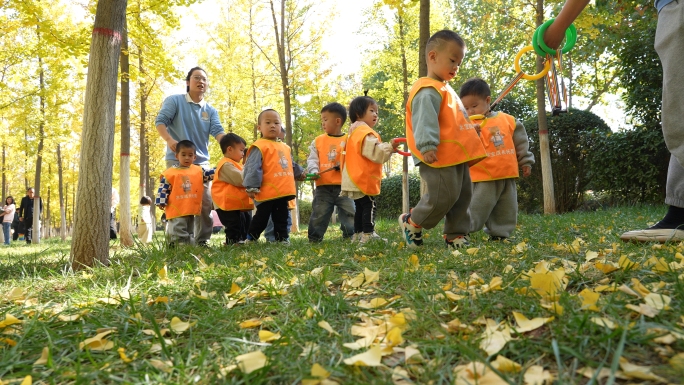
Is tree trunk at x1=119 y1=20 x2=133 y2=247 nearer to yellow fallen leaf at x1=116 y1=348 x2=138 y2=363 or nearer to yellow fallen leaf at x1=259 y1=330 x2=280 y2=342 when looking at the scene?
yellow fallen leaf at x1=116 y1=348 x2=138 y2=363

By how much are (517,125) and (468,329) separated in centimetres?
366

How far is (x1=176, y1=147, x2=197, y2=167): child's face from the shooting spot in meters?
5.16

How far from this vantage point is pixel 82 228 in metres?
3.43

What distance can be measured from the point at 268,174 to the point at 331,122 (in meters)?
1.11

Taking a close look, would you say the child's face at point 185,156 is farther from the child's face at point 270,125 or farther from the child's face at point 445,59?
the child's face at point 445,59

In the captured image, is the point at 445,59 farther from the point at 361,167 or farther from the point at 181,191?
the point at 181,191

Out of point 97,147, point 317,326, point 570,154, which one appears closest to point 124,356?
point 317,326

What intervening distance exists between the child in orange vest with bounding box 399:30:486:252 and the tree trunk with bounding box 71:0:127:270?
2.39 m

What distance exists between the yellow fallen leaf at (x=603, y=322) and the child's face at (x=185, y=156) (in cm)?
467

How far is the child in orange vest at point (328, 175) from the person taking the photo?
215 inches

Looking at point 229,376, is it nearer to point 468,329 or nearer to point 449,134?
point 468,329

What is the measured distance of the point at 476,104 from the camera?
4535 mm

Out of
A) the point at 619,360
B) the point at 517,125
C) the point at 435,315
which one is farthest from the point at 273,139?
the point at 619,360

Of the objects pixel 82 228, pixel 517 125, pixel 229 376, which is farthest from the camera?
pixel 517 125
